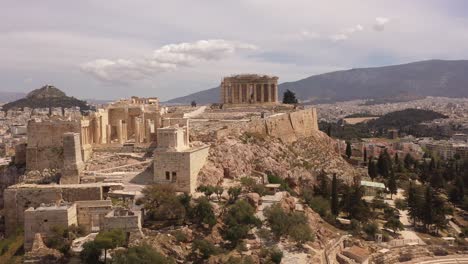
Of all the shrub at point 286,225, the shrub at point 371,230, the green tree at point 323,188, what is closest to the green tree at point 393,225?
the shrub at point 371,230

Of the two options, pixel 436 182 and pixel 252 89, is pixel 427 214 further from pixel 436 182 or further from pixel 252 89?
pixel 252 89

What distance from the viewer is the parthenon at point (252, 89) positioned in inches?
2356

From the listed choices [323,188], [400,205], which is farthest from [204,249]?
[400,205]

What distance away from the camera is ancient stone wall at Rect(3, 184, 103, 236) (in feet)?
90.5

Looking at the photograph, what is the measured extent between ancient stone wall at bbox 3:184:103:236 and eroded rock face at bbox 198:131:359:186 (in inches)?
259

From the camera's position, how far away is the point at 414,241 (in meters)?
37.6

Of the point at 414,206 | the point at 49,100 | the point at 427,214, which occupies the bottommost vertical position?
the point at 427,214

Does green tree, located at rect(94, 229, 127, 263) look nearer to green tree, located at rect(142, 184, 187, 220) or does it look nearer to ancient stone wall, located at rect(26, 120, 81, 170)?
green tree, located at rect(142, 184, 187, 220)

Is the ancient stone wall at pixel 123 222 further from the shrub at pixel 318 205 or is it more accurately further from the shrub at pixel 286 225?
the shrub at pixel 318 205

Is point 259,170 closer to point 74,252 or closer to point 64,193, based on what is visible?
point 64,193

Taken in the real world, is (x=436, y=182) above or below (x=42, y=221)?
below

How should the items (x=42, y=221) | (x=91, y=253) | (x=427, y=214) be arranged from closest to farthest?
(x=91, y=253) < (x=42, y=221) < (x=427, y=214)

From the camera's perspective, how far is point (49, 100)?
156 m

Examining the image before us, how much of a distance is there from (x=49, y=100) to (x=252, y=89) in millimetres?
111779
